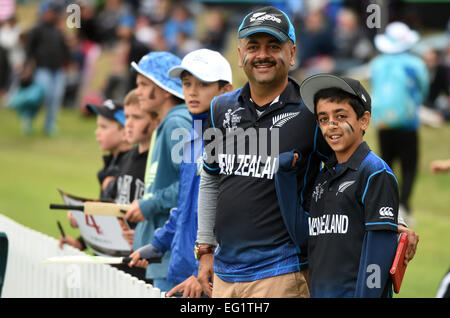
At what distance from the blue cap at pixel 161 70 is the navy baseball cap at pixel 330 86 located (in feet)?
6.41

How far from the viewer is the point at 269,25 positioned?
4223mm

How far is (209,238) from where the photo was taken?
4.56m

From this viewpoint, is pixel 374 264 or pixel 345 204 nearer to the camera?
pixel 374 264

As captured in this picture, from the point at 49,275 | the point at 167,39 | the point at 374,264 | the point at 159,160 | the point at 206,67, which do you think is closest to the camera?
the point at 374,264

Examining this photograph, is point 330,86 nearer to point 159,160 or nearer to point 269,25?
point 269,25

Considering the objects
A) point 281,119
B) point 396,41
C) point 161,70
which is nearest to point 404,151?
point 396,41

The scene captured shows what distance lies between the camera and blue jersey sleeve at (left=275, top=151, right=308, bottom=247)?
411 centimetres

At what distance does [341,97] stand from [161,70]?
2277mm

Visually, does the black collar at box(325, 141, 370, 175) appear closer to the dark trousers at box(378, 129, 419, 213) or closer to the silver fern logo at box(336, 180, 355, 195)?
the silver fern logo at box(336, 180, 355, 195)

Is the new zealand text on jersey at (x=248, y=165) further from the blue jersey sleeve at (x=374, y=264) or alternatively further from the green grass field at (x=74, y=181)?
the green grass field at (x=74, y=181)

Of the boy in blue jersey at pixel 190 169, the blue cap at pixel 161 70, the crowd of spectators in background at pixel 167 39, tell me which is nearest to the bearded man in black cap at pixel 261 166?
the boy in blue jersey at pixel 190 169

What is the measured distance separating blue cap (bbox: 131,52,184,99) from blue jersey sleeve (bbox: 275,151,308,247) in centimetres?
206

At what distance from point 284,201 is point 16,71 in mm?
20799

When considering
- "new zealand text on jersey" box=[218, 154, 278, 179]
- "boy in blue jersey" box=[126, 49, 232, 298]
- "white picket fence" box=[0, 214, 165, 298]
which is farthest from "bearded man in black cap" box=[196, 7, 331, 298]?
"white picket fence" box=[0, 214, 165, 298]
